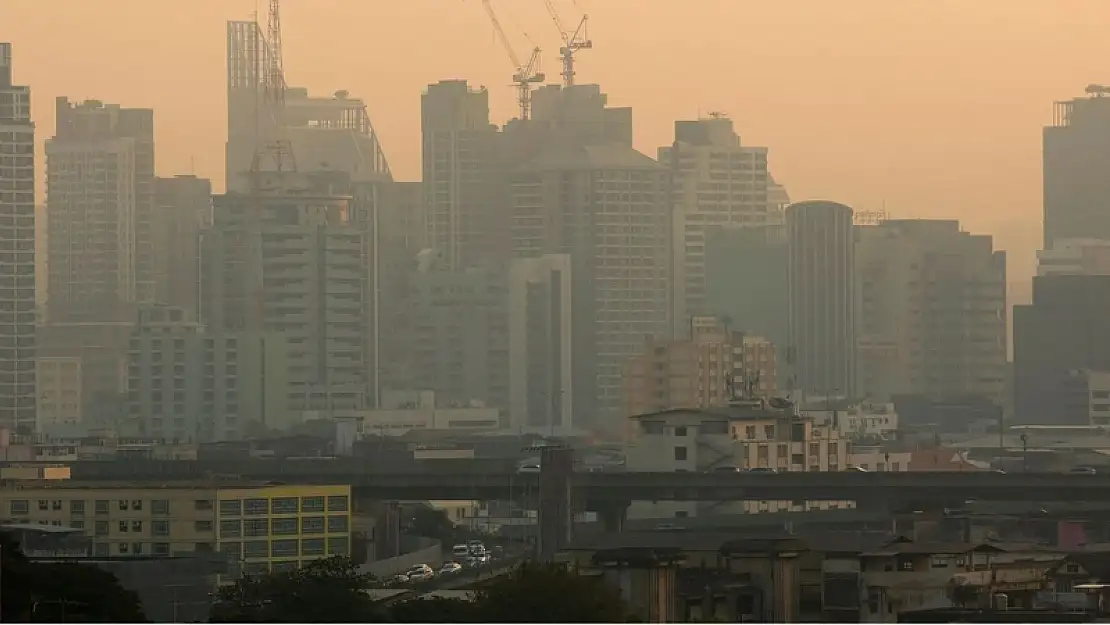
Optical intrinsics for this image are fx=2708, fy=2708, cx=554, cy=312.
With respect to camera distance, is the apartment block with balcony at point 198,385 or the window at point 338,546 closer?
the window at point 338,546

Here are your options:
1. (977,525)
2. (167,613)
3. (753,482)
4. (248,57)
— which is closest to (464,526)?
(753,482)

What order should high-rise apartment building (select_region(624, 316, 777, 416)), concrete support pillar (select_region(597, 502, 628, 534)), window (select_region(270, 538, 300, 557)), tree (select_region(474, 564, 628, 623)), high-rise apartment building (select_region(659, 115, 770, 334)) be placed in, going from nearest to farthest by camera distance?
tree (select_region(474, 564, 628, 623)) → window (select_region(270, 538, 300, 557)) → concrete support pillar (select_region(597, 502, 628, 534)) → high-rise apartment building (select_region(624, 316, 777, 416)) → high-rise apartment building (select_region(659, 115, 770, 334))

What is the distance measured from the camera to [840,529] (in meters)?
20.2

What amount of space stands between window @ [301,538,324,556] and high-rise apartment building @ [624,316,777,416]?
16.6 meters

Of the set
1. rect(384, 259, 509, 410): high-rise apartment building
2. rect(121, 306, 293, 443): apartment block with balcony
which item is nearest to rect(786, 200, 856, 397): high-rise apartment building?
rect(384, 259, 509, 410): high-rise apartment building

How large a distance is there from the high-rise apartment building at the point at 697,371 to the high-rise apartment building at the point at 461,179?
1575 cm

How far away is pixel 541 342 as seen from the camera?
4897cm

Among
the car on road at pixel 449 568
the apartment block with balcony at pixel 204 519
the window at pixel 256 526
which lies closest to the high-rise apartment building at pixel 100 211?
the apartment block with balcony at pixel 204 519

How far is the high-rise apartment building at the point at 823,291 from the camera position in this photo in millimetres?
51844

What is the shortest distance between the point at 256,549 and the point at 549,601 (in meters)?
6.81

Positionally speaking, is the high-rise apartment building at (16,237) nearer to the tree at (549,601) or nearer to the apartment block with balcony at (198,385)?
the apartment block with balcony at (198,385)

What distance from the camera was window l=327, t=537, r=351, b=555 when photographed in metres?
18.0

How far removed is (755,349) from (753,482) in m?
16.4

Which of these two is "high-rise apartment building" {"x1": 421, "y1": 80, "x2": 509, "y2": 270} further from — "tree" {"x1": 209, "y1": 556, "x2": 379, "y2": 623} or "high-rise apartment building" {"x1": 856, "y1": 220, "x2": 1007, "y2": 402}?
"tree" {"x1": 209, "y1": 556, "x2": 379, "y2": 623}
